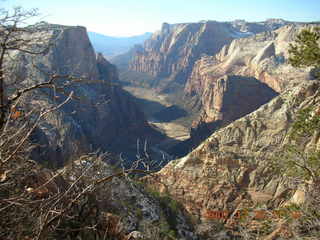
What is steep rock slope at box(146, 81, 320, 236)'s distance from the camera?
18891mm

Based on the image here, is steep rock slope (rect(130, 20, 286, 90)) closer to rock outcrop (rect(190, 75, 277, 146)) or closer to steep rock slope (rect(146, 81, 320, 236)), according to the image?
rock outcrop (rect(190, 75, 277, 146))

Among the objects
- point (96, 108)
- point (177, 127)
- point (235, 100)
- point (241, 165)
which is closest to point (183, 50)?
point (177, 127)

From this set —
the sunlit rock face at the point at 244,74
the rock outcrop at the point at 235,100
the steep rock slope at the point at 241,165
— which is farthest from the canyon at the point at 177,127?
the sunlit rock face at the point at 244,74

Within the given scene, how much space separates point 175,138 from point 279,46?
4291 cm

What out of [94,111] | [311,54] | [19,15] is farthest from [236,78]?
[19,15]

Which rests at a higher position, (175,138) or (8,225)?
(8,225)

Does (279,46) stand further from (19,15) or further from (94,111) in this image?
(19,15)

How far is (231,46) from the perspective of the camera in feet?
378

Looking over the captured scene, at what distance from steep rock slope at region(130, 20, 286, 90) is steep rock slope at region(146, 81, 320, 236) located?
129 m

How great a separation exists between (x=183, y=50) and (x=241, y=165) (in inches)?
6152

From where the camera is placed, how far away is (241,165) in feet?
66.3

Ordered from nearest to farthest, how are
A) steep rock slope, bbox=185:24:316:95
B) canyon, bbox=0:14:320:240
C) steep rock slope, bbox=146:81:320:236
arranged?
canyon, bbox=0:14:320:240
steep rock slope, bbox=146:81:320:236
steep rock slope, bbox=185:24:316:95

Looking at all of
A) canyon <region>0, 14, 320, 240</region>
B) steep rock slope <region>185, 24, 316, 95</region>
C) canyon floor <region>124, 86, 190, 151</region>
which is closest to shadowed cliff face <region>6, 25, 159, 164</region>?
canyon <region>0, 14, 320, 240</region>

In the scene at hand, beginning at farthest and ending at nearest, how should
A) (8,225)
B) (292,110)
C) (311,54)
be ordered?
(292,110) → (311,54) → (8,225)
